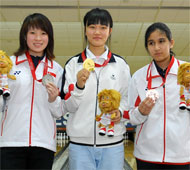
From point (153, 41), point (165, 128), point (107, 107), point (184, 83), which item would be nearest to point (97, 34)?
point (153, 41)

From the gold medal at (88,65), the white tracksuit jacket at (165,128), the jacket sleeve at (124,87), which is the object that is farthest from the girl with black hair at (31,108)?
the white tracksuit jacket at (165,128)

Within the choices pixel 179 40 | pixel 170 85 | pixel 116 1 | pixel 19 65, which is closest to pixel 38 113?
pixel 19 65

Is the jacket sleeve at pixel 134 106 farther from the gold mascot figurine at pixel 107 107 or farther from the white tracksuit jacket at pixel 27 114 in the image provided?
the white tracksuit jacket at pixel 27 114

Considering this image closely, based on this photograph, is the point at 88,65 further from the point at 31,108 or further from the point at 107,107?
the point at 31,108

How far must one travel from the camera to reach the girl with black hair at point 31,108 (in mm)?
1683

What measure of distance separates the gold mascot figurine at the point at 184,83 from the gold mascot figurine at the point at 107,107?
411mm

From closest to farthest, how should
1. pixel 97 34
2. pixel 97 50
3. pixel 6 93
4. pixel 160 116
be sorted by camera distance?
pixel 6 93 → pixel 160 116 → pixel 97 34 → pixel 97 50

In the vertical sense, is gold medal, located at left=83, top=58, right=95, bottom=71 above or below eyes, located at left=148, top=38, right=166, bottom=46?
below

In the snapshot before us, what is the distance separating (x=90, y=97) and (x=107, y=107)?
163 mm

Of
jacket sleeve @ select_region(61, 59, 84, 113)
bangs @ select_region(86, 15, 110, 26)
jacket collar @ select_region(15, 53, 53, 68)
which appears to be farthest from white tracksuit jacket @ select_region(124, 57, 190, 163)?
jacket collar @ select_region(15, 53, 53, 68)

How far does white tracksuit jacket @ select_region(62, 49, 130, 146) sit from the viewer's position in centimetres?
182

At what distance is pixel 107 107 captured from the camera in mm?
1779

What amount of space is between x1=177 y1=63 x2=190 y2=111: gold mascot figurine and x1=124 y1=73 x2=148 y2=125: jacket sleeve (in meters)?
0.28

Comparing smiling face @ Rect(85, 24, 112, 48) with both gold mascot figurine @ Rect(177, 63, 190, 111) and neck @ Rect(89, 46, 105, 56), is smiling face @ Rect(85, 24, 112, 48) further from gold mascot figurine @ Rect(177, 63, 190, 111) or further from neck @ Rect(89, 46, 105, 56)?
gold mascot figurine @ Rect(177, 63, 190, 111)
